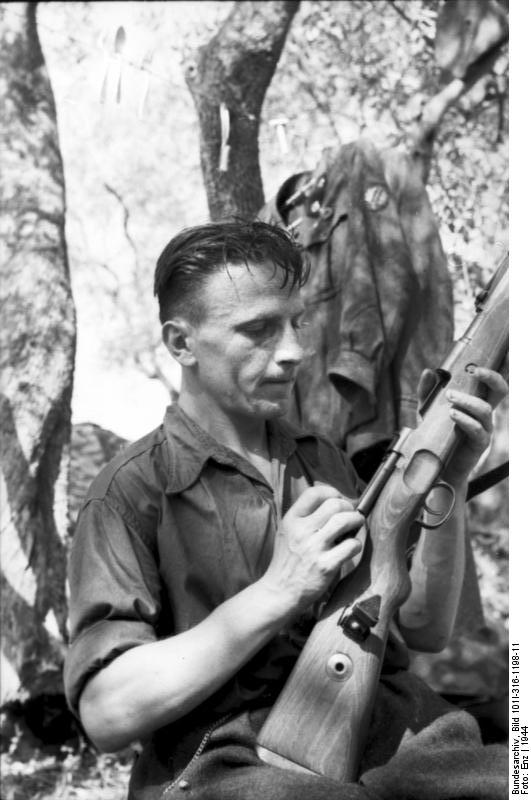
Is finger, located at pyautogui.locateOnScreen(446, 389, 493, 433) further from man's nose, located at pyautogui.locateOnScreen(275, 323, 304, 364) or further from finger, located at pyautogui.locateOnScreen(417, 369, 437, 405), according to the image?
man's nose, located at pyautogui.locateOnScreen(275, 323, 304, 364)

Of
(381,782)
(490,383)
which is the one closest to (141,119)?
(490,383)

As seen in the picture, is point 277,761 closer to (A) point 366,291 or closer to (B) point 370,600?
(B) point 370,600

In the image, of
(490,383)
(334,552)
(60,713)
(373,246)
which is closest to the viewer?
(334,552)

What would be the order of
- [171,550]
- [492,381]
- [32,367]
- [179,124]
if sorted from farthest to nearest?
[179,124] < [32,367] < [492,381] < [171,550]

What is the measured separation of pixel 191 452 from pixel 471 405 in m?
0.50

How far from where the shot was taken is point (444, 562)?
6.80 ft

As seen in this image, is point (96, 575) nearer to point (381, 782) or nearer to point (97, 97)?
point (381, 782)

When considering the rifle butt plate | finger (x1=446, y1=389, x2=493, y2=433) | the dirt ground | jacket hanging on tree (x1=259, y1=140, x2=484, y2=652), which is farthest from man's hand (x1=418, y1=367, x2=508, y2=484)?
the dirt ground

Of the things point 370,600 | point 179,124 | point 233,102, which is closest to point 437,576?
point 370,600

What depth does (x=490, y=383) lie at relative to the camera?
2.02 meters

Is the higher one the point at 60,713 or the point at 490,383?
the point at 490,383

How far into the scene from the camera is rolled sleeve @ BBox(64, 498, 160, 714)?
1783 mm
